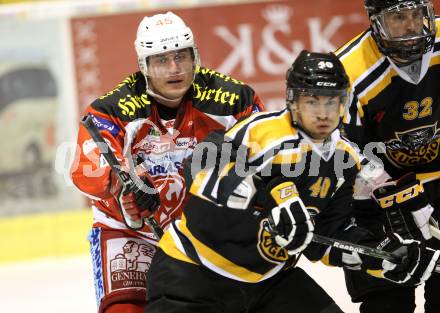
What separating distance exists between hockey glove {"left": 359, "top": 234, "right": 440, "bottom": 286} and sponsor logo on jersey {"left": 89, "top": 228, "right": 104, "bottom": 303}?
1.06 metres

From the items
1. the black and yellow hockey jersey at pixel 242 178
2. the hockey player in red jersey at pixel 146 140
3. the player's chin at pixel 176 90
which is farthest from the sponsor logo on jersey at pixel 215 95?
the black and yellow hockey jersey at pixel 242 178

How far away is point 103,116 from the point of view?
394 centimetres

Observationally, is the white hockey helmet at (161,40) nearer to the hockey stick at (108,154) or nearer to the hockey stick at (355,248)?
the hockey stick at (108,154)

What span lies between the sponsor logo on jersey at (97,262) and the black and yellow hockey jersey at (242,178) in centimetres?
56

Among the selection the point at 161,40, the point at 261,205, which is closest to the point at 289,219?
the point at 261,205

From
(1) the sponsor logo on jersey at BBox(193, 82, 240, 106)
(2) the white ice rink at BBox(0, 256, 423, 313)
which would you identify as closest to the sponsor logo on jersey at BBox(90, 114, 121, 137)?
(1) the sponsor logo on jersey at BBox(193, 82, 240, 106)

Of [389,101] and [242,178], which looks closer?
[242,178]

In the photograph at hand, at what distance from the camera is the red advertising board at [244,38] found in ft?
24.1

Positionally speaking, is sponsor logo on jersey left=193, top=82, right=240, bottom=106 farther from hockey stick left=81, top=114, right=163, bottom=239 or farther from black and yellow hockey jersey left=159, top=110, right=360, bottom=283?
black and yellow hockey jersey left=159, top=110, right=360, bottom=283

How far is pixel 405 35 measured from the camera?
3.76 meters

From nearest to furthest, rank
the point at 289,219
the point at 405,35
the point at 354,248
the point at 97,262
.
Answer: the point at 289,219 → the point at 354,248 → the point at 405,35 → the point at 97,262

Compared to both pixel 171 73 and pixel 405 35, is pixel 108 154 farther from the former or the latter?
pixel 405 35

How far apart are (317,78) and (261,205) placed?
1.57ft

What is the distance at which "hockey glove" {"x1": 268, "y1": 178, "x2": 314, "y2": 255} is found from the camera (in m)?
3.22
